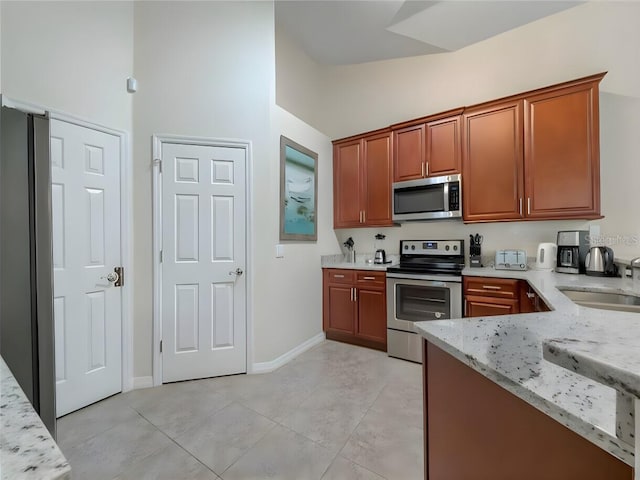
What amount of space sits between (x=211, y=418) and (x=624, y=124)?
3.98 m

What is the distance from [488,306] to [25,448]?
110 inches

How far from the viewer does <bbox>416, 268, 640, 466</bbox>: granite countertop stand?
0.41 metres

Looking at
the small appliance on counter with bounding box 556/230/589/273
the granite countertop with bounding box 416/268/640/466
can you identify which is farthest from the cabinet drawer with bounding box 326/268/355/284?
the granite countertop with bounding box 416/268/640/466

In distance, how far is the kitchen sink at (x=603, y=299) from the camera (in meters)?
1.56

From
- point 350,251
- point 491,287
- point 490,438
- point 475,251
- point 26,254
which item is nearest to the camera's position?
point 490,438

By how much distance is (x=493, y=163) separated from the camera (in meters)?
2.67

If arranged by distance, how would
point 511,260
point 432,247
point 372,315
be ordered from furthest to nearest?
point 432,247
point 372,315
point 511,260

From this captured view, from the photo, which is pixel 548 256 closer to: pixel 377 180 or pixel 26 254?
pixel 377 180

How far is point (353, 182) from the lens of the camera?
140 inches

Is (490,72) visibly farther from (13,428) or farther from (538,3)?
(13,428)

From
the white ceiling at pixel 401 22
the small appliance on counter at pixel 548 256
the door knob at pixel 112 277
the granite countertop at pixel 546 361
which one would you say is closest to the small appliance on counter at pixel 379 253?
the small appliance on counter at pixel 548 256

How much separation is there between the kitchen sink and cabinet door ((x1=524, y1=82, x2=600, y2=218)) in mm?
896

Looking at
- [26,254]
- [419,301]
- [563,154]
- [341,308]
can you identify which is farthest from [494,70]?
[26,254]

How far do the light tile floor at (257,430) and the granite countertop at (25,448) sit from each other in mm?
1343
